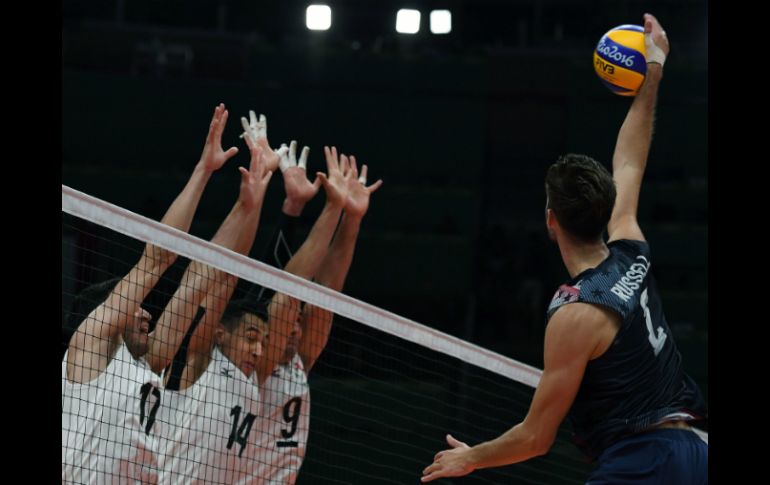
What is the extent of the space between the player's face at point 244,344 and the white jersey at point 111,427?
1.51 ft

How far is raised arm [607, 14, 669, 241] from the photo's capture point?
366 cm

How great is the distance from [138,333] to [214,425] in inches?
27.7

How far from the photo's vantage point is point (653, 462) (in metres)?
3.15

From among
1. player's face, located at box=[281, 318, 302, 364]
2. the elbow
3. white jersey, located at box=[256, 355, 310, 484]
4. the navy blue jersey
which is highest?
the navy blue jersey

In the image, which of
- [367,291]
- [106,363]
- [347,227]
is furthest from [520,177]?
[106,363]

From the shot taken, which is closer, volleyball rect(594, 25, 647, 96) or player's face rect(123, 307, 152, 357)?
volleyball rect(594, 25, 647, 96)

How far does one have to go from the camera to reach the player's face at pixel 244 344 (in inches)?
195

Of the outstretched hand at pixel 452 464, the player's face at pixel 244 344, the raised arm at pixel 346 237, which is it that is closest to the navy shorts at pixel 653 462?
the outstretched hand at pixel 452 464

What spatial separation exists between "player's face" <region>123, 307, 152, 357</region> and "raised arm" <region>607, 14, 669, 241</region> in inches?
85.9

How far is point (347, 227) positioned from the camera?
5930 millimetres

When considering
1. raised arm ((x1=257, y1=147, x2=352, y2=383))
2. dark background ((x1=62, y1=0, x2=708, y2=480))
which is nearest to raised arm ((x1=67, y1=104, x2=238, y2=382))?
raised arm ((x1=257, y1=147, x2=352, y2=383))

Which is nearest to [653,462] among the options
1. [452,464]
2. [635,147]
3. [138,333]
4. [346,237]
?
[452,464]

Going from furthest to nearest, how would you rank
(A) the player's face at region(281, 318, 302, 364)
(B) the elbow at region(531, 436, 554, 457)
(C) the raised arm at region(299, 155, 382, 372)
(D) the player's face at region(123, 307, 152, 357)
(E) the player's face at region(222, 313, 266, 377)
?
(C) the raised arm at region(299, 155, 382, 372) < (A) the player's face at region(281, 318, 302, 364) < (E) the player's face at region(222, 313, 266, 377) < (D) the player's face at region(123, 307, 152, 357) < (B) the elbow at region(531, 436, 554, 457)

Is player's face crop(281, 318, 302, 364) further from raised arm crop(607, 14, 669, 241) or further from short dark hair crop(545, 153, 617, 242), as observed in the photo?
short dark hair crop(545, 153, 617, 242)
